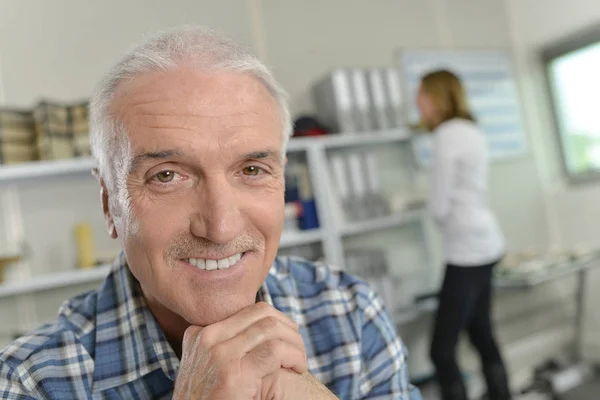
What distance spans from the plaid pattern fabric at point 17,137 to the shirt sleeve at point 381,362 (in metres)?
1.85

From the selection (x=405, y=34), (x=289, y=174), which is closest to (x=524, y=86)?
(x=405, y=34)

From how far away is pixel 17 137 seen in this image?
2191mm

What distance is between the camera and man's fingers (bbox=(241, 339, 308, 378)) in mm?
693

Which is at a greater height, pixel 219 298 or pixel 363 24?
pixel 363 24

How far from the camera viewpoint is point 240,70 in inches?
31.3

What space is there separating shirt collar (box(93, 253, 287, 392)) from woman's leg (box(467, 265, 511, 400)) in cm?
201

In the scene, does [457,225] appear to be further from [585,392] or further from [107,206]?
[107,206]

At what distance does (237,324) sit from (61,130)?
6.17ft

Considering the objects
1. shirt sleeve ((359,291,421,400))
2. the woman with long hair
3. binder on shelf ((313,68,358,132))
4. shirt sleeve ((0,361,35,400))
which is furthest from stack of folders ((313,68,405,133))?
shirt sleeve ((0,361,35,400))

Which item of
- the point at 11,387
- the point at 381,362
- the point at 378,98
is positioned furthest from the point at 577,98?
the point at 11,387

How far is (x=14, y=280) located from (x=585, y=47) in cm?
370

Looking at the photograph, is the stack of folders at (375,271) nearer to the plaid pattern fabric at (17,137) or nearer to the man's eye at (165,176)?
the plaid pattern fabric at (17,137)

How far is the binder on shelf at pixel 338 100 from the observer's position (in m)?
2.81

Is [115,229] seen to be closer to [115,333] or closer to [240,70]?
[115,333]
